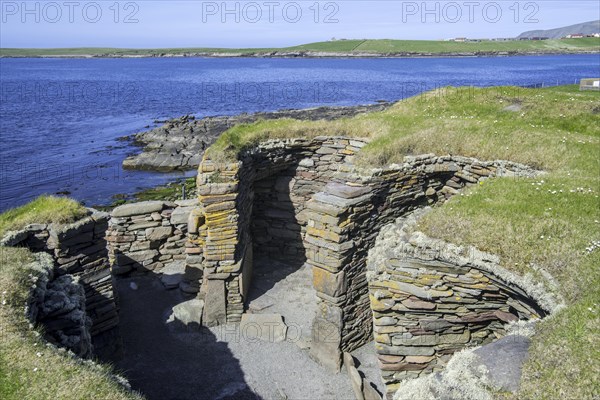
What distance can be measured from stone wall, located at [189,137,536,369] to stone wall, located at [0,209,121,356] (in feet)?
7.62

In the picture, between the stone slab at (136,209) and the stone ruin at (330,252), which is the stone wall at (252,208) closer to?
the stone ruin at (330,252)

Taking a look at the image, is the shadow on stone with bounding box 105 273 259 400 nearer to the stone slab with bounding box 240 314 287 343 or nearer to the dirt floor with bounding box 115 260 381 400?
the dirt floor with bounding box 115 260 381 400

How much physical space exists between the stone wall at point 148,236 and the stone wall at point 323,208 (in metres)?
2.08

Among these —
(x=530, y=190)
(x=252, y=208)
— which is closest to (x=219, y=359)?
(x=252, y=208)

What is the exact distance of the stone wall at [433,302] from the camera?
22.5 ft

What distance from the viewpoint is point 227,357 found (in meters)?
10.4

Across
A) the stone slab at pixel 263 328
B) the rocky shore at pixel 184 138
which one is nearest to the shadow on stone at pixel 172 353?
the stone slab at pixel 263 328

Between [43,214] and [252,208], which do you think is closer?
[43,214]

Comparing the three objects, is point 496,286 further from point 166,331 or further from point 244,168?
point 166,331

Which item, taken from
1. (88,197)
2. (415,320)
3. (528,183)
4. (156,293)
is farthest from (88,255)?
(88,197)

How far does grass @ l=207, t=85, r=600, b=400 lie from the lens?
4852 mm

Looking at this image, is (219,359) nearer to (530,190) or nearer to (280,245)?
(280,245)

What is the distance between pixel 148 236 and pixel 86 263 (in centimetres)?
450

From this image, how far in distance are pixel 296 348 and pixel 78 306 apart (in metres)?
5.07
